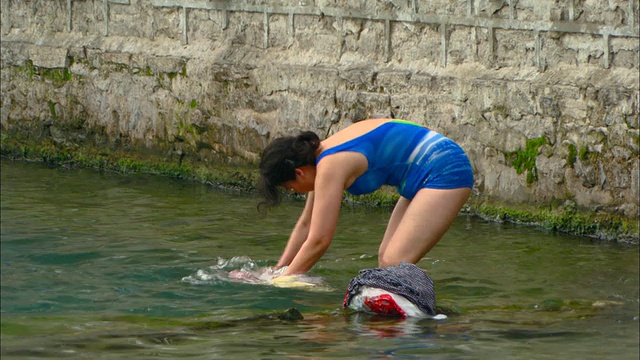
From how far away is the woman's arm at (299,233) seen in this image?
22.5 feet

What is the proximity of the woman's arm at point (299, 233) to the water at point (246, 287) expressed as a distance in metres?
0.23

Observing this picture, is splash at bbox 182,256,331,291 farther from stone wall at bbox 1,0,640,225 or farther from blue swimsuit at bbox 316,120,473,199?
stone wall at bbox 1,0,640,225

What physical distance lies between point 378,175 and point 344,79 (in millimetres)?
3916

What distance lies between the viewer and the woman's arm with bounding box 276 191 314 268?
6.86 metres

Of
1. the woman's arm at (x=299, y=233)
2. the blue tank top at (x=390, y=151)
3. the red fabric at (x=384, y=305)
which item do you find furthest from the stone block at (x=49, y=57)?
the red fabric at (x=384, y=305)

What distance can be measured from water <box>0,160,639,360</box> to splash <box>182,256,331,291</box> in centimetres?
4

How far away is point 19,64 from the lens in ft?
41.4

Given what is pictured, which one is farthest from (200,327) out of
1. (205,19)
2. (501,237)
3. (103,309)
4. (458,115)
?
(205,19)

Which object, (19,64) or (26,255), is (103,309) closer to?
(26,255)

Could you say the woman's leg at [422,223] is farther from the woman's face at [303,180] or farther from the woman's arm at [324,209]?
the woman's face at [303,180]

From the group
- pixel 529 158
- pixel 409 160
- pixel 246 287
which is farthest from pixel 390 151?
pixel 529 158

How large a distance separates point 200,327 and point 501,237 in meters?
3.48

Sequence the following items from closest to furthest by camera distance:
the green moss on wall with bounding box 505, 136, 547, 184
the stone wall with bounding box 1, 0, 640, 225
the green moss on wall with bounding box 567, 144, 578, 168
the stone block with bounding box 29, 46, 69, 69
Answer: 1. the stone wall with bounding box 1, 0, 640, 225
2. the green moss on wall with bounding box 567, 144, 578, 168
3. the green moss on wall with bounding box 505, 136, 547, 184
4. the stone block with bounding box 29, 46, 69, 69

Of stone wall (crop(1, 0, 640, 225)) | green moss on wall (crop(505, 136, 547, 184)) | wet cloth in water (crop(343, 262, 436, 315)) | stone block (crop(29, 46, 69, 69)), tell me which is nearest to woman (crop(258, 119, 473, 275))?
wet cloth in water (crop(343, 262, 436, 315))
